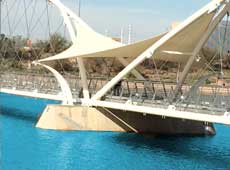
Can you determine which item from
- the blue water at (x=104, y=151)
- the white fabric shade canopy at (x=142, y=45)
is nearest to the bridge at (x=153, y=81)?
the white fabric shade canopy at (x=142, y=45)

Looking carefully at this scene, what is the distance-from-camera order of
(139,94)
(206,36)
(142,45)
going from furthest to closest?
(139,94) → (142,45) → (206,36)

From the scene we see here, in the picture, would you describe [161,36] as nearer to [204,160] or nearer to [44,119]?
[204,160]

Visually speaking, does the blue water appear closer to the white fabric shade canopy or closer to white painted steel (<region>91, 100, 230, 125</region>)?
white painted steel (<region>91, 100, 230, 125</region>)

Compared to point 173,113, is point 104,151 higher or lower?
lower

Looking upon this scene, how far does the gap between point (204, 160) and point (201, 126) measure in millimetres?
9213

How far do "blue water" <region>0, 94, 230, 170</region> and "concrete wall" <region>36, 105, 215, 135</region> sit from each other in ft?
2.41

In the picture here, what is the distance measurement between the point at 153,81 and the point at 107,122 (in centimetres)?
454

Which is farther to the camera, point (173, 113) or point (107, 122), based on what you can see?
point (107, 122)

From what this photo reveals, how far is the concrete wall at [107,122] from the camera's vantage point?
31906 mm

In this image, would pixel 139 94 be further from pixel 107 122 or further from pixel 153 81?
pixel 107 122

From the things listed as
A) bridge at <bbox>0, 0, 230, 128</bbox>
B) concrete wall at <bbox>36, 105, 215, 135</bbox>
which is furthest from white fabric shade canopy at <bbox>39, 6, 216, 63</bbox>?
concrete wall at <bbox>36, 105, 215, 135</bbox>

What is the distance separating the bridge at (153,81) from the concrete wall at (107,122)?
3.05 feet

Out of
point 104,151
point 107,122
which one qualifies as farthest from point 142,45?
point 104,151

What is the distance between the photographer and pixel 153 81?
29.7m
